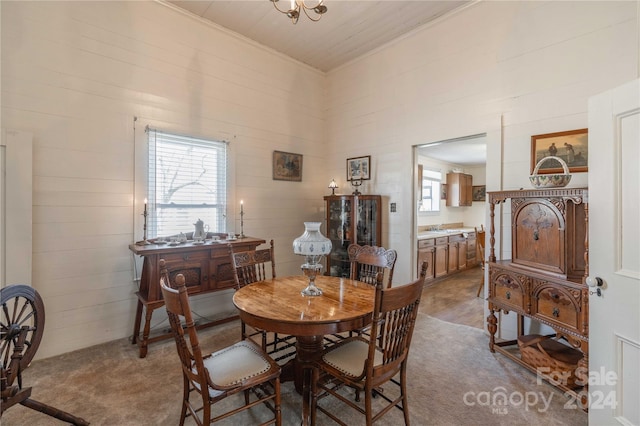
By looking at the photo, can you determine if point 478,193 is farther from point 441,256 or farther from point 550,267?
point 550,267

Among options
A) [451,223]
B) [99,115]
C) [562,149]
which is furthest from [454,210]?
[99,115]

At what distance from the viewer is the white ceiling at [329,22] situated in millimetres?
3221

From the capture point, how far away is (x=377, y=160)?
Result: 418 centimetres

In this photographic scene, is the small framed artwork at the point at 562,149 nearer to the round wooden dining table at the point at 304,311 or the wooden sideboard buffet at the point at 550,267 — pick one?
the wooden sideboard buffet at the point at 550,267

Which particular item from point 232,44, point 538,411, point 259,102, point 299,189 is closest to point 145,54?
point 232,44

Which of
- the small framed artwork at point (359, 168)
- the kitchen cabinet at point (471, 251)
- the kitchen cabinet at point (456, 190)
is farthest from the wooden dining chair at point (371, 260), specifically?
the kitchen cabinet at point (456, 190)

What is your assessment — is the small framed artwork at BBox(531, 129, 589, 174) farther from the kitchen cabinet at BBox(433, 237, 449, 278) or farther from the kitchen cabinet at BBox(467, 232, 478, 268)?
the kitchen cabinet at BBox(467, 232, 478, 268)

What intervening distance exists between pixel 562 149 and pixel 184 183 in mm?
3871

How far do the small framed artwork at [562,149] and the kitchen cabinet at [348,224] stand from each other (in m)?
1.86

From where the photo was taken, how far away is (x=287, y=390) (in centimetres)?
216

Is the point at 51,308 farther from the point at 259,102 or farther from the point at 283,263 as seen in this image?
the point at 259,102

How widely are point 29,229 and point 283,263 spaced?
277cm

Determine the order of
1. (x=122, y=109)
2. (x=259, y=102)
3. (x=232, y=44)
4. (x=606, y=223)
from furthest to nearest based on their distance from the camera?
1. (x=259, y=102)
2. (x=232, y=44)
3. (x=122, y=109)
4. (x=606, y=223)

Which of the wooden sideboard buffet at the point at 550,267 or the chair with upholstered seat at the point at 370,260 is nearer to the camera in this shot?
the wooden sideboard buffet at the point at 550,267
